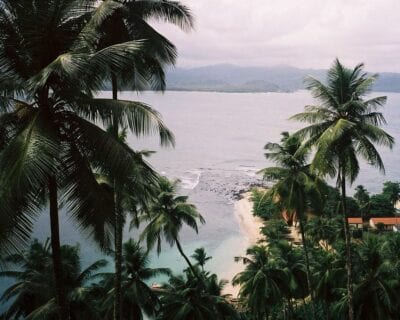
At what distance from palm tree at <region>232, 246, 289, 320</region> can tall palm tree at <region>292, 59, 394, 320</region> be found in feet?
16.6

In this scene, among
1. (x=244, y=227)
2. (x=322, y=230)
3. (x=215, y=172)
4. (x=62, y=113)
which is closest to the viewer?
(x=62, y=113)

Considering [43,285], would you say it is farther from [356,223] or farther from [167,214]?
[356,223]

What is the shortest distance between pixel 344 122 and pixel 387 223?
46936 mm

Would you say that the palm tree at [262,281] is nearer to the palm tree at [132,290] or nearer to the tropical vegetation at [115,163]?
the tropical vegetation at [115,163]

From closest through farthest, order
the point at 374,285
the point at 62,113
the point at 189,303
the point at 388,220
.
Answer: the point at 62,113, the point at 374,285, the point at 189,303, the point at 388,220

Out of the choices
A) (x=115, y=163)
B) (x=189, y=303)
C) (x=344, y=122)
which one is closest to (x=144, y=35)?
(x=115, y=163)

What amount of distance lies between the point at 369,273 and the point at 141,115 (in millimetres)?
16043

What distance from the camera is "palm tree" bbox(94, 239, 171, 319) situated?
2028 cm

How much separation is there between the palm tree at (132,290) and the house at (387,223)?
1726 inches

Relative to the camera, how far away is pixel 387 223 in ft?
190

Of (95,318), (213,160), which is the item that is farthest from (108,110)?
(213,160)

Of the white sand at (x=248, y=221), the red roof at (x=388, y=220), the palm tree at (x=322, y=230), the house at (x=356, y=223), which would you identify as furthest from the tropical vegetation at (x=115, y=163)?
the red roof at (x=388, y=220)

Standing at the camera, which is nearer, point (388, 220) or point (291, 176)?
point (291, 176)

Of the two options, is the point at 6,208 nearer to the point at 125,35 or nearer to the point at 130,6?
the point at 125,35
